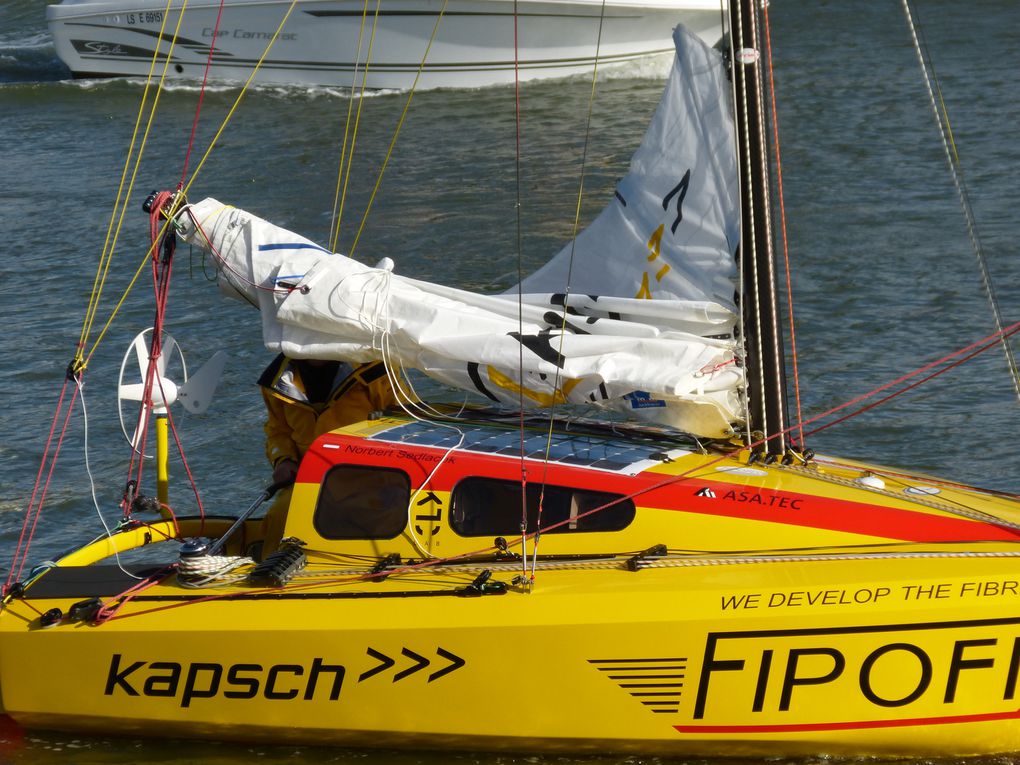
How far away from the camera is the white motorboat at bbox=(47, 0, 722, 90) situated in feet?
71.1

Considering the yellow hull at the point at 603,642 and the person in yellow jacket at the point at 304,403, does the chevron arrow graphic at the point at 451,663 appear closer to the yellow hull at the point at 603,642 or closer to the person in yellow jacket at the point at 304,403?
the yellow hull at the point at 603,642

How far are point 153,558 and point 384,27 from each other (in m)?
14.5

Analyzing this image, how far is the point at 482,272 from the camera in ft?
47.7

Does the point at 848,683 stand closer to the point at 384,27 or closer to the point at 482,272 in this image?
the point at 482,272

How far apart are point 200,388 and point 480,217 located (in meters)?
8.25

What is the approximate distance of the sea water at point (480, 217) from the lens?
411 inches

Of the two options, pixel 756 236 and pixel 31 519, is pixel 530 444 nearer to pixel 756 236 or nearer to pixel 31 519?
pixel 756 236

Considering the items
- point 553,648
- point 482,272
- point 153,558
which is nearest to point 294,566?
point 553,648

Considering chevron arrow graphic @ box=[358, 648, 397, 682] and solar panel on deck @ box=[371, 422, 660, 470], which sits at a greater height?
solar panel on deck @ box=[371, 422, 660, 470]

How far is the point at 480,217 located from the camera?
16.2 m

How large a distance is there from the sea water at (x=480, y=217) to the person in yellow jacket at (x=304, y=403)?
40.1 inches

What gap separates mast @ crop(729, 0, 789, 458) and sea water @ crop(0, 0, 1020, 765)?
1172 millimetres

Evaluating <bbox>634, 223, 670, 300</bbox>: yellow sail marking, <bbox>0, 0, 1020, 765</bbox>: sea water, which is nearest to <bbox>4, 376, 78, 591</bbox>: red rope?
<bbox>0, 0, 1020, 765</bbox>: sea water

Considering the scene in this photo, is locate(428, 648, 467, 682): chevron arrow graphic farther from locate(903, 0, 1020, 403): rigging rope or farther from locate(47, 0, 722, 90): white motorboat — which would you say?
locate(47, 0, 722, 90): white motorboat
